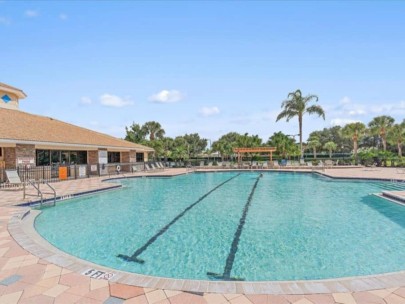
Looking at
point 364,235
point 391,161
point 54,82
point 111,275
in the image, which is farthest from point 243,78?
point 391,161

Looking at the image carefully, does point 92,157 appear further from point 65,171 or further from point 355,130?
point 355,130

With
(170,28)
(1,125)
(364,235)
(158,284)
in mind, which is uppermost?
(170,28)

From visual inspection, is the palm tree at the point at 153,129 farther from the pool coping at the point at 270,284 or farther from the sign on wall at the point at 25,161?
the pool coping at the point at 270,284

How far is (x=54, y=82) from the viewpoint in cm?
1720

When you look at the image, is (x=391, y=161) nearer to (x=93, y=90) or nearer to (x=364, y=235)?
(x=364, y=235)

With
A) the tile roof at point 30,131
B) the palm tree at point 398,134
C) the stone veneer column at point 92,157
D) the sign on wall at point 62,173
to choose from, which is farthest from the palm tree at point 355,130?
the sign on wall at point 62,173

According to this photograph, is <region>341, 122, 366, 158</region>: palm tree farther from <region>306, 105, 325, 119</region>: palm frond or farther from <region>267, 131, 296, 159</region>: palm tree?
<region>267, 131, 296, 159</region>: palm tree

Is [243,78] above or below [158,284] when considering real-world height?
above

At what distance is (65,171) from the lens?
17484 mm

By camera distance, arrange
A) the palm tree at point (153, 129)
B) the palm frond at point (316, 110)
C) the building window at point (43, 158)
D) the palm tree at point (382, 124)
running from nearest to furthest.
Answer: the building window at point (43, 158) < the palm frond at point (316, 110) < the palm tree at point (382, 124) < the palm tree at point (153, 129)

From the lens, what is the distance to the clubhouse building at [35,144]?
1499 cm

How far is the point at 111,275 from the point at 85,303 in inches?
26.9

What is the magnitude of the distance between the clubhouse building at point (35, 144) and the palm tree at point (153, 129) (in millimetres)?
22408

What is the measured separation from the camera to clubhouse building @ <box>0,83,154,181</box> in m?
15.0
